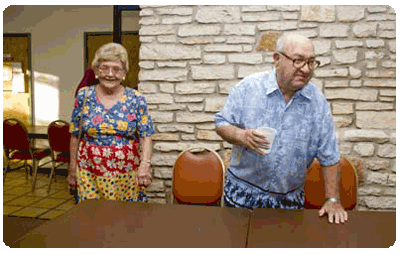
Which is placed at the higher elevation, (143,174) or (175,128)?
(175,128)

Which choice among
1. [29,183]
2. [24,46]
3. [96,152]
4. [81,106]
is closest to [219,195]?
[96,152]

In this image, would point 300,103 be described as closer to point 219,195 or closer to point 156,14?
point 219,195

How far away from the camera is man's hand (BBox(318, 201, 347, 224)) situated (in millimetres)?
1533

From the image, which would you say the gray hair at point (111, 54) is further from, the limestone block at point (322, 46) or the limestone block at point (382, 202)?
the limestone block at point (382, 202)

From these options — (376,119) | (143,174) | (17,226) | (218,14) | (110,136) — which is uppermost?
(218,14)

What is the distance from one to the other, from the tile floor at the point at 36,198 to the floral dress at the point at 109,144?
1.96 m

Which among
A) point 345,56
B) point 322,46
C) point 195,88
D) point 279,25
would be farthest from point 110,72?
point 345,56

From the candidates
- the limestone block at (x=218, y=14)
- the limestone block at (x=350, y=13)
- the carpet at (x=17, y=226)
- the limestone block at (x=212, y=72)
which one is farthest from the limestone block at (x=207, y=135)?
the carpet at (x=17, y=226)

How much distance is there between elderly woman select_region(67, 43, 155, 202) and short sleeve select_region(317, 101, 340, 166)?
0.97 m

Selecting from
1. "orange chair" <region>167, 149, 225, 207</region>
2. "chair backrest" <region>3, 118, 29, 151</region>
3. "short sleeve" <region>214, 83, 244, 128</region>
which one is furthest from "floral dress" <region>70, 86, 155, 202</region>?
"chair backrest" <region>3, 118, 29, 151</region>

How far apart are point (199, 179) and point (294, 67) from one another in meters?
1.10

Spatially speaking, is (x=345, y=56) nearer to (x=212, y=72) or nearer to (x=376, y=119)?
(x=376, y=119)

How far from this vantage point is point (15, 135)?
4.71 metres

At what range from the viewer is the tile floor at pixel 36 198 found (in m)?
3.93
